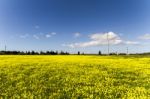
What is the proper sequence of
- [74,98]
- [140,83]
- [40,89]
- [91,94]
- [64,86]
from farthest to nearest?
[140,83]
[64,86]
[40,89]
[91,94]
[74,98]

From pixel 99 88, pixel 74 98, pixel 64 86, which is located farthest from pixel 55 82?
pixel 74 98

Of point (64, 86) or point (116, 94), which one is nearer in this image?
point (116, 94)

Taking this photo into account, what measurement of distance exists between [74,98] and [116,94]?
2.70 m

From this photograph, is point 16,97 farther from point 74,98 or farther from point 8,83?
point 8,83

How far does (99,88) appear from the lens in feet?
53.2

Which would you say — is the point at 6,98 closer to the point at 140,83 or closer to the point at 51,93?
the point at 51,93

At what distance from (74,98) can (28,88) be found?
416 centimetres

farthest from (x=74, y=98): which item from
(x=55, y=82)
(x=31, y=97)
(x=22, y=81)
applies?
(x=22, y=81)

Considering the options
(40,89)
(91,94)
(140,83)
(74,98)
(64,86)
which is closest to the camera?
(74,98)

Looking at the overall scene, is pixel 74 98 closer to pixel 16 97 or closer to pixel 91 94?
pixel 91 94

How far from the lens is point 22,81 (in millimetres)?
18953

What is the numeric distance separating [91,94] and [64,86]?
3.16 meters

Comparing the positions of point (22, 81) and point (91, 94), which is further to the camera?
point (22, 81)

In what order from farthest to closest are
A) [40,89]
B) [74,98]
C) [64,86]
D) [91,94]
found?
[64,86] → [40,89] → [91,94] → [74,98]
